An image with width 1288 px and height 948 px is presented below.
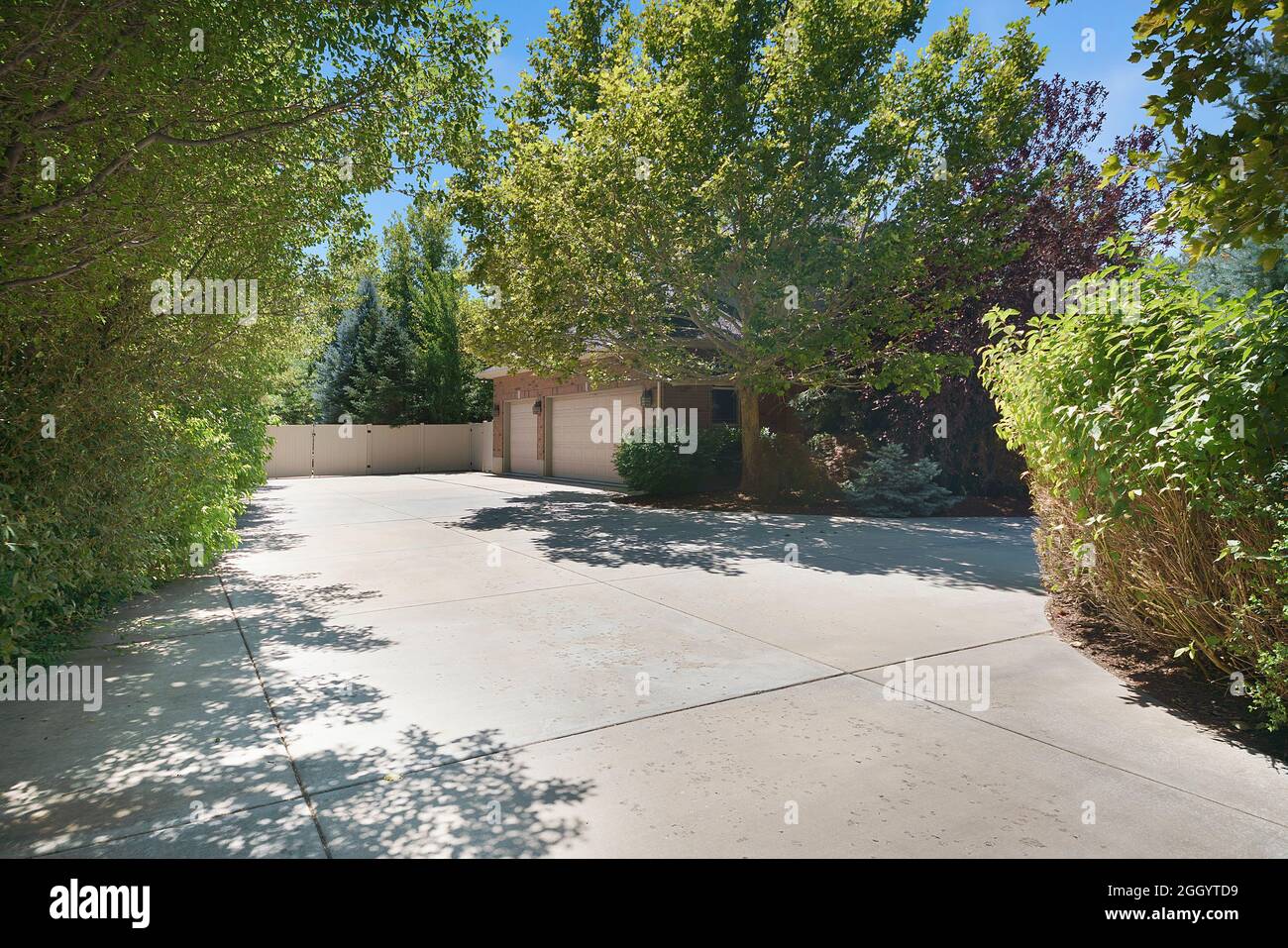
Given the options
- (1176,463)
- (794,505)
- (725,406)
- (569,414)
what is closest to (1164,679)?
(1176,463)

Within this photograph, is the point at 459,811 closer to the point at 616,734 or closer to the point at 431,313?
the point at 616,734

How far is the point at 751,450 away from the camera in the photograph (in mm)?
15734

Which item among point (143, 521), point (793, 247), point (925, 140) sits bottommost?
point (143, 521)

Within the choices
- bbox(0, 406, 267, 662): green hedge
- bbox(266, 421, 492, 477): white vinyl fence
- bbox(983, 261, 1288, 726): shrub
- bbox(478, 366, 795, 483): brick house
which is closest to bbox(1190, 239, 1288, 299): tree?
bbox(478, 366, 795, 483): brick house

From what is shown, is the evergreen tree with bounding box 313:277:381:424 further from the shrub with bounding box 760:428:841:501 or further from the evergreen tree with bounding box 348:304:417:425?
the shrub with bounding box 760:428:841:501

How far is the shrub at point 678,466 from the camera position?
→ 16.2 meters

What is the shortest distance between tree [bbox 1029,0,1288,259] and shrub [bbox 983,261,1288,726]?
0.60 metres

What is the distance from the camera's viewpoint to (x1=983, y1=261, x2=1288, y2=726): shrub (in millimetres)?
3738

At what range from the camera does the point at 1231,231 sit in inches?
145

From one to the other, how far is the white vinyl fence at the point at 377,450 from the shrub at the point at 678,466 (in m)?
13.3
